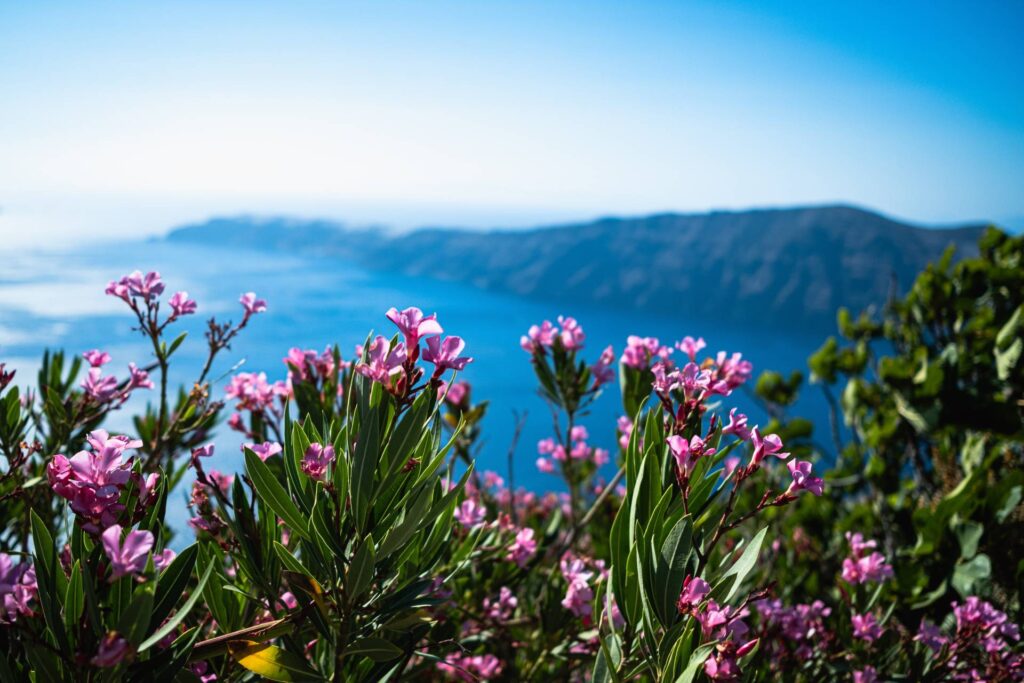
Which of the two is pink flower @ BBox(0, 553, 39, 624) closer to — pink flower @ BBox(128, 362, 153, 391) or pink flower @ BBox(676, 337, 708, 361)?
pink flower @ BBox(128, 362, 153, 391)

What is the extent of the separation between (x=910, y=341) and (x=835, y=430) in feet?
2.21

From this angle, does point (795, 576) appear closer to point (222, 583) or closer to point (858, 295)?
point (222, 583)

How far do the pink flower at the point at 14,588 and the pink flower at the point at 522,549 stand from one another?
0.94 meters

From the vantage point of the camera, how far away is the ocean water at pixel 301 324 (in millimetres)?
2738

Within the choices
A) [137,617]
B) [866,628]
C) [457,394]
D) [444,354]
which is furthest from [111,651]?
[866,628]

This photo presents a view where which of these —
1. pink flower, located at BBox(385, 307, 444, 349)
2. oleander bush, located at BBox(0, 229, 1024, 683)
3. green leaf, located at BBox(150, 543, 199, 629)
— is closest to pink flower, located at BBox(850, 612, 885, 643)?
oleander bush, located at BBox(0, 229, 1024, 683)

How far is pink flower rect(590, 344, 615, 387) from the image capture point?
1.59m

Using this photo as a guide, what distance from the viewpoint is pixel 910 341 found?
338 cm

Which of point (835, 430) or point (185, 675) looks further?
point (835, 430)

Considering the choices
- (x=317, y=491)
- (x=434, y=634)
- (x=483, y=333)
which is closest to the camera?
(x=317, y=491)

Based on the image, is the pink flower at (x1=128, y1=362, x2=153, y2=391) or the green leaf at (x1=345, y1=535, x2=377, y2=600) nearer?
the green leaf at (x1=345, y1=535, x2=377, y2=600)

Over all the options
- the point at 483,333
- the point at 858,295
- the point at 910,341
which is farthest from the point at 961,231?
the point at 910,341

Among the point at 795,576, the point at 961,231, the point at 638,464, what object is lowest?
the point at 795,576

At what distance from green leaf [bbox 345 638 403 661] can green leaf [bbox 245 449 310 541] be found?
0.15 m
